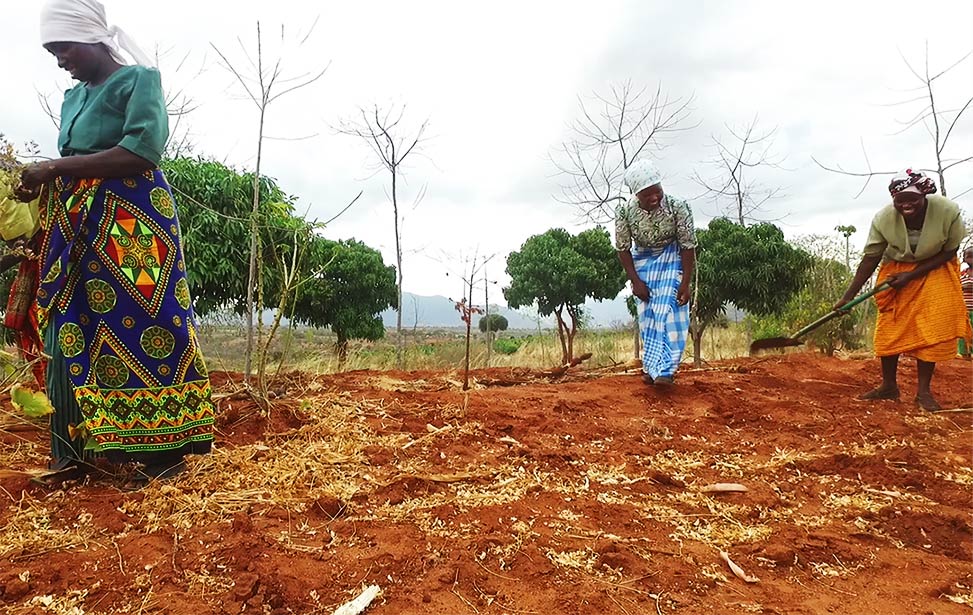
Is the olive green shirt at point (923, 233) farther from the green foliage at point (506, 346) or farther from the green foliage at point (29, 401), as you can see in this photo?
the green foliage at point (506, 346)

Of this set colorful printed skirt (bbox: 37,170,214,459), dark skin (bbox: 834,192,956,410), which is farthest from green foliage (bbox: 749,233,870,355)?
colorful printed skirt (bbox: 37,170,214,459)

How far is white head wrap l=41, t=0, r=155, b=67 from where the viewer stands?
77.1 inches

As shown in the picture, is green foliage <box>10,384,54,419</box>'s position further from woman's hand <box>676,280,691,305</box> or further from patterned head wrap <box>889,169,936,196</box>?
patterned head wrap <box>889,169,936,196</box>

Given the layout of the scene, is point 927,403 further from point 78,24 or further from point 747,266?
point 78,24

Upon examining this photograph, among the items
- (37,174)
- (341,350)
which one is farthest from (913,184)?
(341,350)

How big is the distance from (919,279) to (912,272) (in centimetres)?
10

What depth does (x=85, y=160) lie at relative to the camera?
195cm

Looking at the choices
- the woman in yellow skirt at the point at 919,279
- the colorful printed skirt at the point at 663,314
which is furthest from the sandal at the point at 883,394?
the colorful printed skirt at the point at 663,314

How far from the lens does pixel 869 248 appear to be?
3906 mm

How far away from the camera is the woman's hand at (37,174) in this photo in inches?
75.2

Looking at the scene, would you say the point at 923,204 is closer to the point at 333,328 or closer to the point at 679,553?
the point at 679,553

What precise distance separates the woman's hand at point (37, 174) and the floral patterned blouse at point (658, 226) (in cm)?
341

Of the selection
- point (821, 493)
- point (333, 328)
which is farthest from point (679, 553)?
point (333, 328)

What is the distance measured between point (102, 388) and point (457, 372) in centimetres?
342
